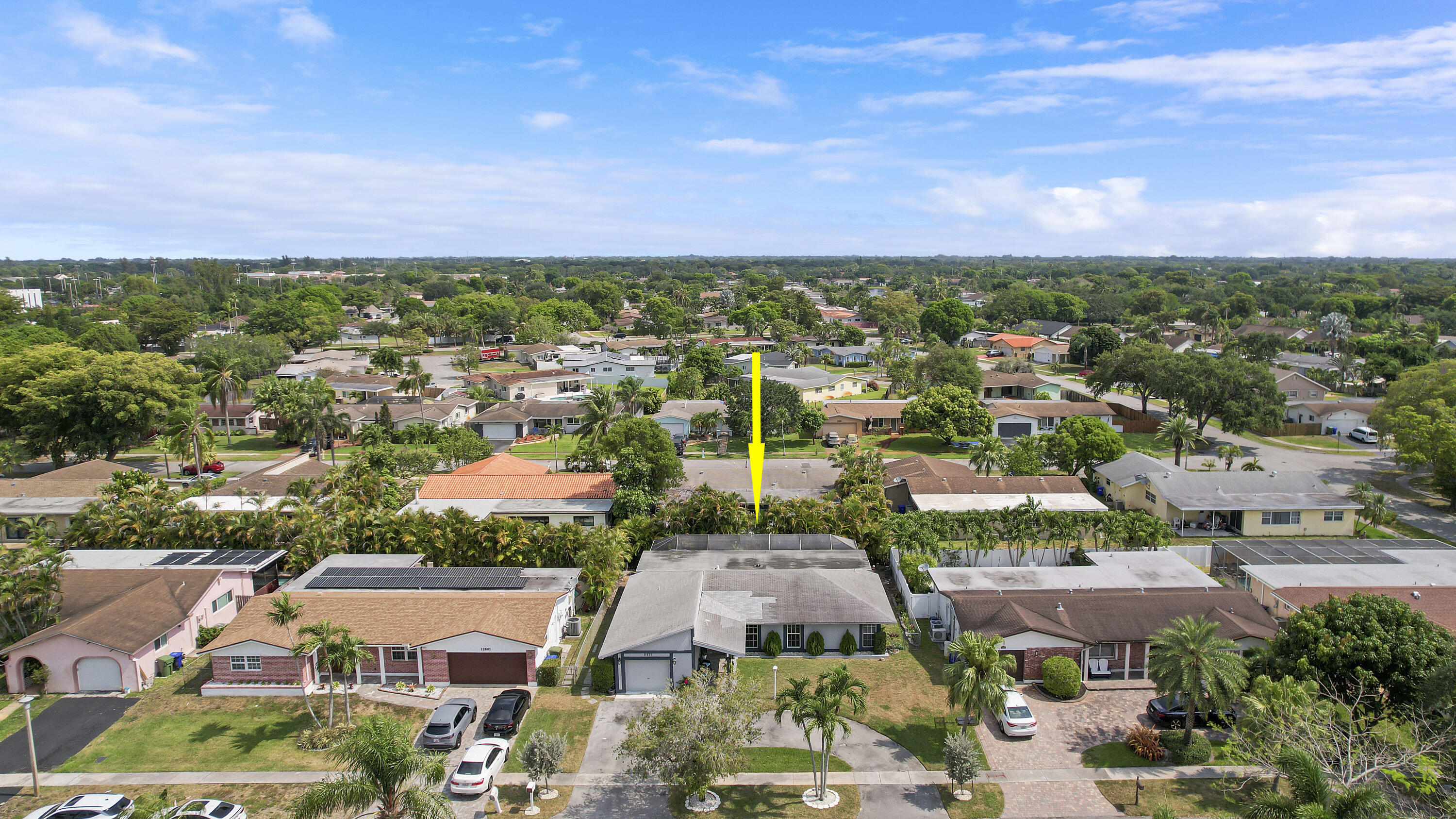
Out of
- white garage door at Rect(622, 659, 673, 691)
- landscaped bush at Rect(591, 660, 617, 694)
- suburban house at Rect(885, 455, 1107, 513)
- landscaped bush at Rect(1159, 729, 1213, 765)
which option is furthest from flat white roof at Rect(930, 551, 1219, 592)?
landscaped bush at Rect(591, 660, 617, 694)

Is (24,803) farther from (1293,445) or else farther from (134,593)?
(1293,445)

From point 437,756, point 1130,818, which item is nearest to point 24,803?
point 437,756

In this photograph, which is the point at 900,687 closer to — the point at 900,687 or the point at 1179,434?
the point at 900,687

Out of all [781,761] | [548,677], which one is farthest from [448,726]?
[781,761]

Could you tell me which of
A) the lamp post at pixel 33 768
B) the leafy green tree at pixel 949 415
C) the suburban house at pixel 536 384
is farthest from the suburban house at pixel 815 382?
the lamp post at pixel 33 768

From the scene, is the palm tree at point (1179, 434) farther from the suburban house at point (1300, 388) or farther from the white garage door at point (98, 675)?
the white garage door at point (98, 675)
